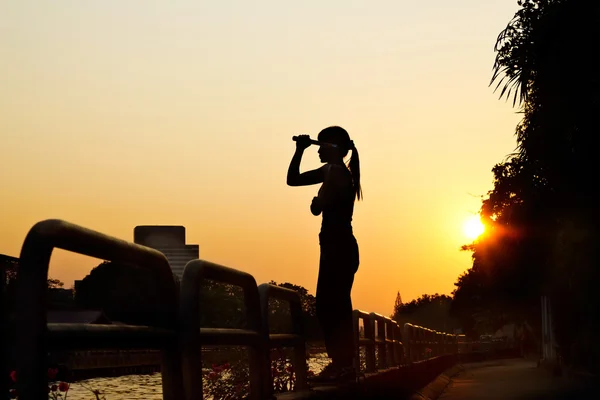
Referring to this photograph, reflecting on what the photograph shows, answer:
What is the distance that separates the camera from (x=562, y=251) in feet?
92.0

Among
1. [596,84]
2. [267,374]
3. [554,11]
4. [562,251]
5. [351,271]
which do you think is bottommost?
[267,374]

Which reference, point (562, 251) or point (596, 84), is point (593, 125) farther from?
point (562, 251)

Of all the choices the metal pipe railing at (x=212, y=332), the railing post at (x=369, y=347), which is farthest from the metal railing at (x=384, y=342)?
the metal pipe railing at (x=212, y=332)

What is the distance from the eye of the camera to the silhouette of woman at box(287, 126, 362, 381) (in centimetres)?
905

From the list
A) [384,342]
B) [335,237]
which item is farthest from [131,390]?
[335,237]

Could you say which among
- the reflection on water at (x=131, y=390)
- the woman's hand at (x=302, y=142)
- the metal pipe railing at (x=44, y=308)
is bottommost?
the reflection on water at (x=131, y=390)

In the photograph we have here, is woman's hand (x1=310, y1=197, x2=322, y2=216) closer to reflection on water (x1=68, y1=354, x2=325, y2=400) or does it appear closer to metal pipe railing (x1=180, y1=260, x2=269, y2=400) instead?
metal pipe railing (x1=180, y1=260, x2=269, y2=400)

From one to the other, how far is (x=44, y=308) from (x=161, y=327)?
1.46 metres

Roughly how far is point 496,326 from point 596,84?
61.0 meters

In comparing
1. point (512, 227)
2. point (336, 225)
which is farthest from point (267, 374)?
point (512, 227)

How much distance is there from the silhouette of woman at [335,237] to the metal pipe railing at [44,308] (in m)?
4.52

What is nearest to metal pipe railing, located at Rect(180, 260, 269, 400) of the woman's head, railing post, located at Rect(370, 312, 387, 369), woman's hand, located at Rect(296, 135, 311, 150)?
woman's hand, located at Rect(296, 135, 311, 150)

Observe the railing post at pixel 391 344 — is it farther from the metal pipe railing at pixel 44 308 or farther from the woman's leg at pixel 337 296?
the metal pipe railing at pixel 44 308

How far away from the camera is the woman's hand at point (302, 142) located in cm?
885
